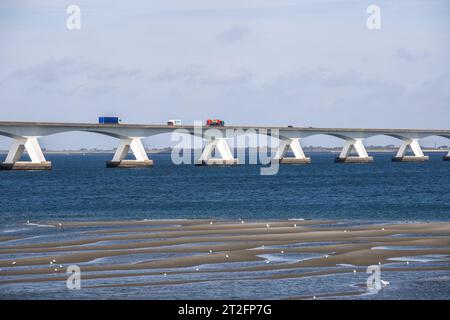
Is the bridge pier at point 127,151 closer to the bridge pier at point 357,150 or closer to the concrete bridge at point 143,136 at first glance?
the concrete bridge at point 143,136

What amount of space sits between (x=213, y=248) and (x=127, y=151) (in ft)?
385

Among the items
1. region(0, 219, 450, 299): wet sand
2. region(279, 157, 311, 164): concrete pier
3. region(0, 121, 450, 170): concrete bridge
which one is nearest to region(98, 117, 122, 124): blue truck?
region(0, 121, 450, 170): concrete bridge

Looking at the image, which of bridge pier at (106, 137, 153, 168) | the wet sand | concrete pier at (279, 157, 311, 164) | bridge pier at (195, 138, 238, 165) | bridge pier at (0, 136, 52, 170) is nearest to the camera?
the wet sand

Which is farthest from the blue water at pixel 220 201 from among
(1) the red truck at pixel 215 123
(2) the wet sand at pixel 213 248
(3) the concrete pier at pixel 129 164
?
(1) the red truck at pixel 215 123

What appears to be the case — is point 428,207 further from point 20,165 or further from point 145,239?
point 20,165

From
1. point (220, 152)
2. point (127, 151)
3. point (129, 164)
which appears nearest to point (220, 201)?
point (127, 151)

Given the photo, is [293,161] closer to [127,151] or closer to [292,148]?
[292,148]

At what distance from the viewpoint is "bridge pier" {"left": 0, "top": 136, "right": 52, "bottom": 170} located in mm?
136375

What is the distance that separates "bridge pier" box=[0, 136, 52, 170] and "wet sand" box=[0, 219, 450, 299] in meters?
85.0

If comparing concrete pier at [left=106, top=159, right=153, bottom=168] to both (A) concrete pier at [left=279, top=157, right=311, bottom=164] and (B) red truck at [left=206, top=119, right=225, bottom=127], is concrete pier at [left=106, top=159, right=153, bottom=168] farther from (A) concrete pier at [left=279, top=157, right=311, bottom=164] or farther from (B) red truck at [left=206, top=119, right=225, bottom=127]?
(A) concrete pier at [left=279, top=157, right=311, bottom=164]

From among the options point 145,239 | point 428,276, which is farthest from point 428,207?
point 428,276

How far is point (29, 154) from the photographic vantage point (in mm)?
141875

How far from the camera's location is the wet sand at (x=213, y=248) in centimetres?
3306
